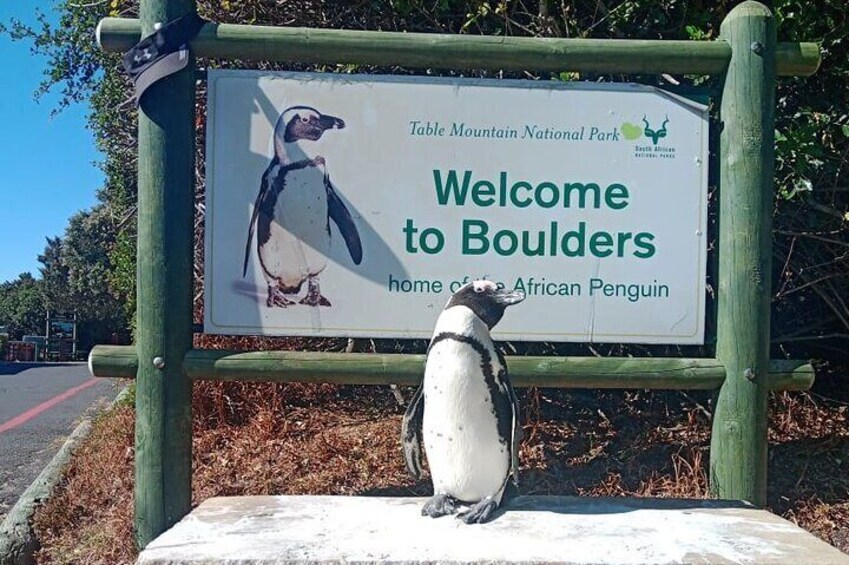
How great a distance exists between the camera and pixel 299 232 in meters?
3.71

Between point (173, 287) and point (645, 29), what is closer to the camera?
point (173, 287)

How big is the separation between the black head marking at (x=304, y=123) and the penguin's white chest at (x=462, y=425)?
4.19ft

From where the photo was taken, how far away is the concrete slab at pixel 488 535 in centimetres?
267

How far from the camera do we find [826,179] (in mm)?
4766

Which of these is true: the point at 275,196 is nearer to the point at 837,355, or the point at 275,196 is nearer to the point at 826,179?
the point at 826,179

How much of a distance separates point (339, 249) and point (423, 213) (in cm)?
42

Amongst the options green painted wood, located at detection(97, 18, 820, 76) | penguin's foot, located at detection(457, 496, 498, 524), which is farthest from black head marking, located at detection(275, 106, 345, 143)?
penguin's foot, located at detection(457, 496, 498, 524)

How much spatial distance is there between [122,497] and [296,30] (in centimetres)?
295

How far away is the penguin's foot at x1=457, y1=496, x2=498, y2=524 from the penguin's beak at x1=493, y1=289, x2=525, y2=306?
0.73 metres

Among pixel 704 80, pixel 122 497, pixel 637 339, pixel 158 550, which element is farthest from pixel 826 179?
pixel 122 497

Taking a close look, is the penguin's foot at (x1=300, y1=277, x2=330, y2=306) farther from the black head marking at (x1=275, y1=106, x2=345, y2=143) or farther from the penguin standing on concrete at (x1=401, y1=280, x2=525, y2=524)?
the penguin standing on concrete at (x1=401, y1=280, x2=525, y2=524)

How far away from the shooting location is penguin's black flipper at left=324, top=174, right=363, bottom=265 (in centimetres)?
369

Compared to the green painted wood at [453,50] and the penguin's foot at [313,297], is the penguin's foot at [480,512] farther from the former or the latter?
the green painted wood at [453,50]

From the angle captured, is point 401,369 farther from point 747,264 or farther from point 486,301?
point 747,264
